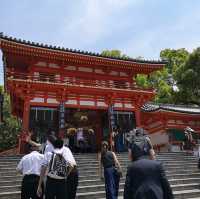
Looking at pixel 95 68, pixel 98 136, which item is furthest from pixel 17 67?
pixel 98 136

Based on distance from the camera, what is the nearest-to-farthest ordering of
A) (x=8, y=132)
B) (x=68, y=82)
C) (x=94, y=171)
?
(x=94, y=171) < (x=68, y=82) < (x=8, y=132)

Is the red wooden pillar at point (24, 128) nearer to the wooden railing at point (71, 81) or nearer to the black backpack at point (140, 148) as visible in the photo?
the wooden railing at point (71, 81)

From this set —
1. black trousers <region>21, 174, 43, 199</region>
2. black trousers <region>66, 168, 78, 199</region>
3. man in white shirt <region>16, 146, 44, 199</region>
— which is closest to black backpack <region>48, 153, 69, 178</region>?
man in white shirt <region>16, 146, 44, 199</region>

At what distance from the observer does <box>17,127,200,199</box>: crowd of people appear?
3.65 meters

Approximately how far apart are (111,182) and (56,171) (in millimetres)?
2502

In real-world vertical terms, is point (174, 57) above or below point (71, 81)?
above

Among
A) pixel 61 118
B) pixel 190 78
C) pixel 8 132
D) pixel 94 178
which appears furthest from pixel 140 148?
pixel 8 132

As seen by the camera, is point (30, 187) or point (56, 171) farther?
point (30, 187)

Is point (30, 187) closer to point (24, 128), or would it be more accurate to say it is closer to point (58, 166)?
point (58, 166)

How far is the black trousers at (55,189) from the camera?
557cm

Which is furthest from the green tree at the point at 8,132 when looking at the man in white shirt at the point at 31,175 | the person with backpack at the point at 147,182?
the person with backpack at the point at 147,182

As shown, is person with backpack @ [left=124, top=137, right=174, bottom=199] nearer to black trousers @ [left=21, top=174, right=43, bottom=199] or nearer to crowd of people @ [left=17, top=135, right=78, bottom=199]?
crowd of people @ [left=17, top=135, right=78, bottom=199]

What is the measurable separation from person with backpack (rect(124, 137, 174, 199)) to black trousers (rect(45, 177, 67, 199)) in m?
2.20

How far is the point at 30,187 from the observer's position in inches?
255
